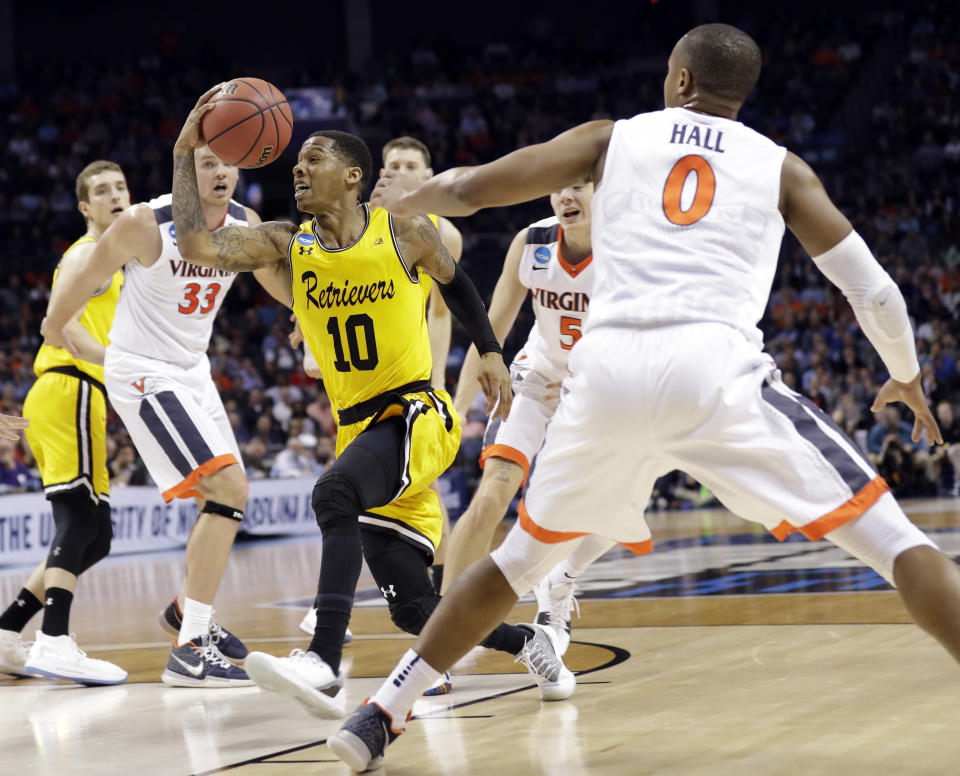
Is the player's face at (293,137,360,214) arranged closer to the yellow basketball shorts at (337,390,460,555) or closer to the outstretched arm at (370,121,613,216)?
the yellow basketball shorts at (337,390,460,555)

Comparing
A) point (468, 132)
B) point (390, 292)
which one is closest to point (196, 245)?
point (390, 292)

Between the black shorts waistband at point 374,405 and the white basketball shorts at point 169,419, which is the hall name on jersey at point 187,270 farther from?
the black shorts waistband at point 374,405

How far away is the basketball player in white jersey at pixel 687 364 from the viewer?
9.68 ft

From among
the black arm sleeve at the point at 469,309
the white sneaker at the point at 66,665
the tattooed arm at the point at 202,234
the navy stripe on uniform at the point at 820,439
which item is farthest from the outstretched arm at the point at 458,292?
the white sneaker at the point at 66,665

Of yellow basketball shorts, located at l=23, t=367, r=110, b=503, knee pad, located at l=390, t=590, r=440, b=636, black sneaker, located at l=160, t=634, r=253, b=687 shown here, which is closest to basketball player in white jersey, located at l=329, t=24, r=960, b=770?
knee pad, located at l=390, t=590, r=440, b=636

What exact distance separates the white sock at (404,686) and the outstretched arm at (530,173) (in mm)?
1205

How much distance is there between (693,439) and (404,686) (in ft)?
3.35

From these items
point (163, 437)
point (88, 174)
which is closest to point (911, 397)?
point (163, 437)

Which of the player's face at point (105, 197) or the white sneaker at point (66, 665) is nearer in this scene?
the white sneaker at point (66, 665)

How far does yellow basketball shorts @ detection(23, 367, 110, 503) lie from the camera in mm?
5688

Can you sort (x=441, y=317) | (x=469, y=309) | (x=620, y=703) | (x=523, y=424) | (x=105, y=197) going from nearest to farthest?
1. (x=620, y=703)
2. (x=469, y=309)
3. (x=523, y=424)
4. (x=105, y=197)
5. (x=441, y=317)

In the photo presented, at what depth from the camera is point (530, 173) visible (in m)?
3.20

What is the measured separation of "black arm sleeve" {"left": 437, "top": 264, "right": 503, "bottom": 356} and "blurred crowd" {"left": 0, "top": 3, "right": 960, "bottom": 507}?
10593 millimetres

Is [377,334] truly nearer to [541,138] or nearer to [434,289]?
[434,289]
